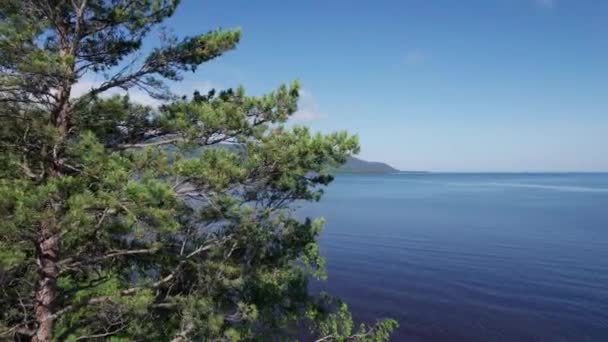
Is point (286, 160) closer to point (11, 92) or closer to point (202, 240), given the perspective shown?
point (202, 240)

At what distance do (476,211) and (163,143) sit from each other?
68.8m

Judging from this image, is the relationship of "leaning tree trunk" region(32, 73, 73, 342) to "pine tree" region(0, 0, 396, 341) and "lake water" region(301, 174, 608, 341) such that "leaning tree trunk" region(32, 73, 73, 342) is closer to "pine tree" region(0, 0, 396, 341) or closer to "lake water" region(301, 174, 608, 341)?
"pine tree" region(0, 0, 396, 341)

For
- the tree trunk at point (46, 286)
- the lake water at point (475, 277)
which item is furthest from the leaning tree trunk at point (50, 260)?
the lake water at point (475, 277)

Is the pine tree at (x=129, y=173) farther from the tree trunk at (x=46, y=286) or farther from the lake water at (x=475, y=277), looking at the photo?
the lake water at (x=475, y=277)

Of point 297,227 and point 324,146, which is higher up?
point 324,146

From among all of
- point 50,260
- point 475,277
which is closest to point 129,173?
point 50,260

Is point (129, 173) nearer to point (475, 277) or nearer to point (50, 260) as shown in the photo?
point (50, 260)

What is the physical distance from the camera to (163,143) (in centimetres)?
954

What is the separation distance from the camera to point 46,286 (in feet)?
28.7

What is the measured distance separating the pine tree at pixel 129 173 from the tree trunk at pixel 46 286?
1.0 inches

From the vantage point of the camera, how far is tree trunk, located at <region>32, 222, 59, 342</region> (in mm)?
8477

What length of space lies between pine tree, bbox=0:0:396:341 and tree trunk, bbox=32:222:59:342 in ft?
0.09

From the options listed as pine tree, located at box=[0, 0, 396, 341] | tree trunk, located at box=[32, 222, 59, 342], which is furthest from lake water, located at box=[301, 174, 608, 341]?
tree trunk, located at box=[32, 222, 59, 342]

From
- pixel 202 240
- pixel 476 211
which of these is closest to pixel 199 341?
pixel 202 240
